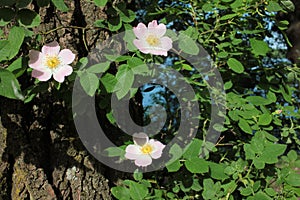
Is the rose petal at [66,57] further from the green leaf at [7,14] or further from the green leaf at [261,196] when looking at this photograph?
the green leaf at [261,196]

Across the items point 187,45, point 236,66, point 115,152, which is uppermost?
point 187,45

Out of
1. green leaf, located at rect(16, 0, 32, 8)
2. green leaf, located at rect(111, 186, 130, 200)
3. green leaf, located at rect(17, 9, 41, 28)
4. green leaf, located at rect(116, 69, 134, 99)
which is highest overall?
green leaf, located at rect(16, 0, 32, 8)

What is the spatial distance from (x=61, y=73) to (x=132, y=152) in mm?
284

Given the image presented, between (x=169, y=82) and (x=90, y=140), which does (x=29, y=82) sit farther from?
(x=169, y=82)

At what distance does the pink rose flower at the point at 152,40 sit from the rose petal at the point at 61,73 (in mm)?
165

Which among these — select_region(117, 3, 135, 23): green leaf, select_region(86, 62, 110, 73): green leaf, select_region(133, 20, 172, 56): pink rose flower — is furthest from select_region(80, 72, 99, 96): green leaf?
select_region(117, 3, 135, 23): green leaf

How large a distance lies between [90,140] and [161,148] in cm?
23

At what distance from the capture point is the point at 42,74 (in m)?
0.92

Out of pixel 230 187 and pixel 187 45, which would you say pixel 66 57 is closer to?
pixel 187 45

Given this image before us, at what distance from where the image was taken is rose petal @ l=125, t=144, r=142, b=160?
3.43ft

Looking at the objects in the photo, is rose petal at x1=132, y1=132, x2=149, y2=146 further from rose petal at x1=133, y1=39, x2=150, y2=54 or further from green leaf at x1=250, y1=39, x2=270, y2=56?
green leaf at x1=250, y1=39, x2=270, y2=56

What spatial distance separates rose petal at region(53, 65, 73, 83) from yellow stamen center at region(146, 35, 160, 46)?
200mm

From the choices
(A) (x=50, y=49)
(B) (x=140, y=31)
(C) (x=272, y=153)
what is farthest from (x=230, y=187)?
(A) (x=50, y=49)

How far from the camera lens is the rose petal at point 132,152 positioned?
104 centimetres
